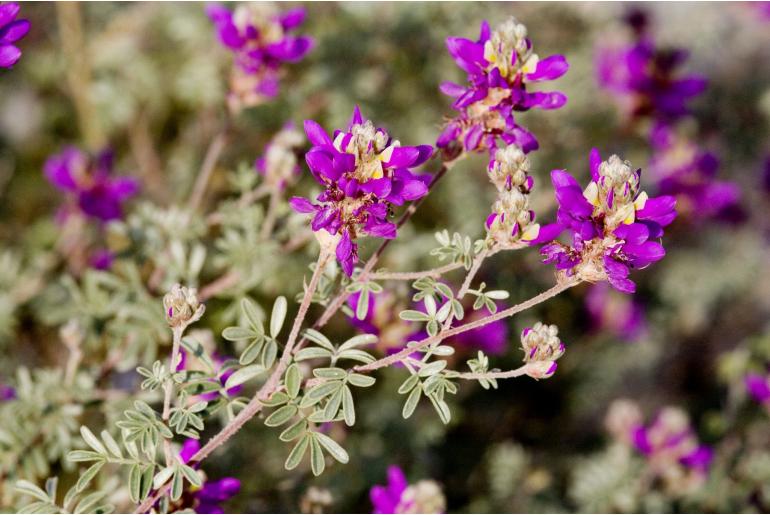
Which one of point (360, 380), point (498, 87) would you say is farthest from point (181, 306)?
point (498, 87)


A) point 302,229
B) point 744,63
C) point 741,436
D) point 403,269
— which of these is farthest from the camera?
point 744,63

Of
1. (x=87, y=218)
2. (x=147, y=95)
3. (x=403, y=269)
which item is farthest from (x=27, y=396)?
(x=147, y=95)

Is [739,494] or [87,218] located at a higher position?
[87,218]

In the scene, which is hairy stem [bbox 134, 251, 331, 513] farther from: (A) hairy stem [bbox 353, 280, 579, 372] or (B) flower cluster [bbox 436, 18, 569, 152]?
(B) flower cluster [bbox 436, 18, 569, 152]

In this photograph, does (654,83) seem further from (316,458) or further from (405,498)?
(316,458)

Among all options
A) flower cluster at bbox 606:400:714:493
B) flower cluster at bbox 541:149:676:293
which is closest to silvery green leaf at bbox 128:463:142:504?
flower cluster at bbox 541:149:676:293

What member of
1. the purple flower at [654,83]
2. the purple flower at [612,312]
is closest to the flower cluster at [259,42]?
the purple flower at [654,83]

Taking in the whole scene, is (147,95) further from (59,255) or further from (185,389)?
(185,389)
